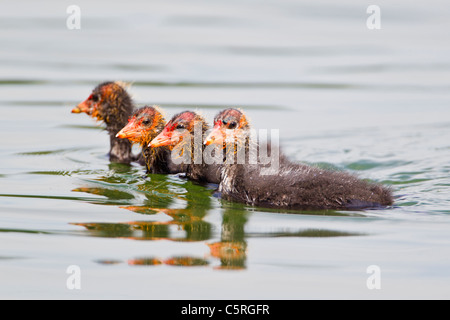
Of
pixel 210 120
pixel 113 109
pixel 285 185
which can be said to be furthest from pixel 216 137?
pixel 113 109

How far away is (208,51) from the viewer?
1584 cm

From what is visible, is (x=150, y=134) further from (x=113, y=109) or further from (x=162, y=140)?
(x=113, y=109)

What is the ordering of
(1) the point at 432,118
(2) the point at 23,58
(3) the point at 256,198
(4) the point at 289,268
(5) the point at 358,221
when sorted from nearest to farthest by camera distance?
(4) the point at 289,268 < (5) the point at 358,221 < (3) the point at 256,198 < (1) the point at 432,118 < (2) the point at 23,58

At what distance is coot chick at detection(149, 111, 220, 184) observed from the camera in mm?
8953

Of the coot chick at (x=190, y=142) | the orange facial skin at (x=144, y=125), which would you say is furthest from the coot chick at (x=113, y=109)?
the coot chick at (x=190, y=142)

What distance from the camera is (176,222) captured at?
757cm

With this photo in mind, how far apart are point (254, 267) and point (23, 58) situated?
1018cm

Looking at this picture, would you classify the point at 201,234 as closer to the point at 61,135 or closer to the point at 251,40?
the point at 61,135

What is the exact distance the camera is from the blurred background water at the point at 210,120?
6.36 meters

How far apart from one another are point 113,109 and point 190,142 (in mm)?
1800

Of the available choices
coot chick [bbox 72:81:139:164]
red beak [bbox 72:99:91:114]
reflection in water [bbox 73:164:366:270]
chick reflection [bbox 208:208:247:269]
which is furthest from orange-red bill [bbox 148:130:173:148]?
red beak [bbox 72:99:91:114]

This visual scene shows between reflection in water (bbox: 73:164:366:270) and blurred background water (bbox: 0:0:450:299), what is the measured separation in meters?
0.02

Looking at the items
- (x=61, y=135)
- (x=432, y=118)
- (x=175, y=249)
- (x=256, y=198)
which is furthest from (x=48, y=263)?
(x=432, y=118)

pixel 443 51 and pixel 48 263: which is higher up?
pixel 443 51
